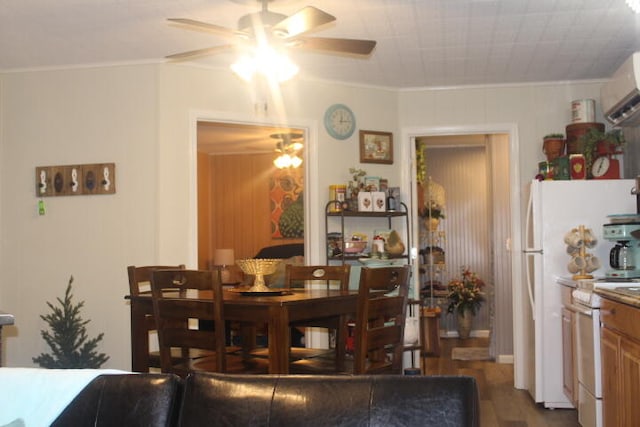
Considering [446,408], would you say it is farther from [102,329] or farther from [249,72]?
[102,329]

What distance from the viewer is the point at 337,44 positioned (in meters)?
3.72

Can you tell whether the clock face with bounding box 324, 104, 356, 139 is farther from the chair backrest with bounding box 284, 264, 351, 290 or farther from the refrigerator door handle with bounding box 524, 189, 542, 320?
the chair backrest with bounding box 284, 264, 351, 290

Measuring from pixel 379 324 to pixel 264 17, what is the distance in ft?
5.78

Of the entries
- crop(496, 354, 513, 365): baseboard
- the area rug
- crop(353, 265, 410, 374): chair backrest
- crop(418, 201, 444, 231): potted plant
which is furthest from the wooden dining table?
crop(418, 201, 444, 231): potted plant

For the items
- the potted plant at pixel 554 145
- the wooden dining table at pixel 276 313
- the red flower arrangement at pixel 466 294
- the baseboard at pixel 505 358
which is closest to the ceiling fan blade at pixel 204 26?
the wooden dining table at pixel 276 313

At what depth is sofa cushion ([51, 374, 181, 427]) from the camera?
165cm

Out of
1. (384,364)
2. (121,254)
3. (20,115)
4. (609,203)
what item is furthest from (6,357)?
(609,203)

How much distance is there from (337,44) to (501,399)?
291 centimetres

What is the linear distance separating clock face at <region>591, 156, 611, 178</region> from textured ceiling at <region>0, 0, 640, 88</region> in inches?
26.9

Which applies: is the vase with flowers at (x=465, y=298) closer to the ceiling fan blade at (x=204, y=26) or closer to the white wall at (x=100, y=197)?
the white wall at (x=100, y=197)

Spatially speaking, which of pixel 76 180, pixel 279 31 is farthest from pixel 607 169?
pixel 76 180

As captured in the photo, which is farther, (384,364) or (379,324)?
(379,324)

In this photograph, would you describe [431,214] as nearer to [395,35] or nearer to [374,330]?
[395,35]

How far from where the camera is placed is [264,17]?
364 centimetres
